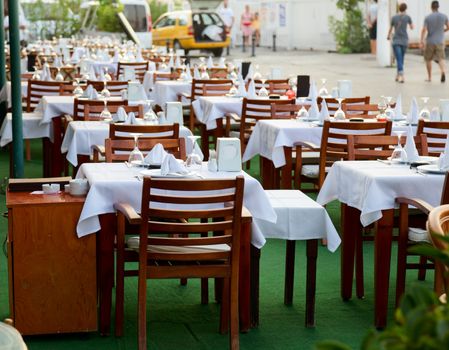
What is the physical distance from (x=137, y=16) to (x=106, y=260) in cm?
2869

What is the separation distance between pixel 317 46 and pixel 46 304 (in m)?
38.9

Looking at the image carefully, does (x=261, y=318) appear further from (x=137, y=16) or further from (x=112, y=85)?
(x=137, y=16)

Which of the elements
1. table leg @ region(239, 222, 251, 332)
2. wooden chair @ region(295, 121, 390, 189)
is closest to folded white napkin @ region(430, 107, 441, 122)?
wooden chair @ region(295, 121, 390, 189)

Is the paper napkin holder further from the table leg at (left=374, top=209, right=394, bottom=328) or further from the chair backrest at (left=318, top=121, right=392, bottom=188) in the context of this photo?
the chair backrest at (left=318, top=121, right=392, bottom=188)

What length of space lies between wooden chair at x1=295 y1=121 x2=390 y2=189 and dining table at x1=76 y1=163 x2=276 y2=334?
2.46 metres

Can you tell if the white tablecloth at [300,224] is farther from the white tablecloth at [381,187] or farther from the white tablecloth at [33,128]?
the white tablecloth at [33,128]

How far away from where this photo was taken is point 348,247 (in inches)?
233

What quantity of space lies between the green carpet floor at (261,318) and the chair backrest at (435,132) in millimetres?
1158

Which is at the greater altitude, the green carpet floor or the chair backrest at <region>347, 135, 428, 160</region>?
the chair backrest at <region>347, 135, 428, 160</region>

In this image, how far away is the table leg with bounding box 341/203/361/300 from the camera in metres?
5.86

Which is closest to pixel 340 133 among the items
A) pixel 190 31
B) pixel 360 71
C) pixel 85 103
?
pixel 85 103

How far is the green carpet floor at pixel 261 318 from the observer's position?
16.4 ft

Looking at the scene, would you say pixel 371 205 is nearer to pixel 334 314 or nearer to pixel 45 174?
pixel 334 314

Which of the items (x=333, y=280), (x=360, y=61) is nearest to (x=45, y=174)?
(x=333, y=280)
